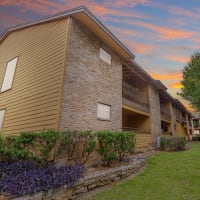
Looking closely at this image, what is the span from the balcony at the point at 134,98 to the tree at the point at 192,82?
29.6 ft

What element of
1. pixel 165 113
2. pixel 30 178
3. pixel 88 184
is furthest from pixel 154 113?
pixel 30 178

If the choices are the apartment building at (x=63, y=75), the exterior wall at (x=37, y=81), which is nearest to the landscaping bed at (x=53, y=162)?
the apartment building at (x=63, y=75)

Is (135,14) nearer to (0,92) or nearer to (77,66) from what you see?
(77,66)

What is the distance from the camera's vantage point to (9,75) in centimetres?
1206

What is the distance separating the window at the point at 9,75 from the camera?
11.7 metres

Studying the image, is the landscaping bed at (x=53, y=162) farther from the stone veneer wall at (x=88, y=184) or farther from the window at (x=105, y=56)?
the window at (x=105, y=56)

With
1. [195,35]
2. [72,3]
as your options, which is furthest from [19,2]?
[195,35]

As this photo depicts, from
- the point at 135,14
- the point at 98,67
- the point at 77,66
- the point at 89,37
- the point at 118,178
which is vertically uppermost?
the point at 135,14

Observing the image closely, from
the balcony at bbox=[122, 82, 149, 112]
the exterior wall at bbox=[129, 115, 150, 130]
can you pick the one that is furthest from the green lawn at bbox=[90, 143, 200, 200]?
the exterior wall at bbox=[129, 115, 150, 130]

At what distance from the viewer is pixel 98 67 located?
34.6ft

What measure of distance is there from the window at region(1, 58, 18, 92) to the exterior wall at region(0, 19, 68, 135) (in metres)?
0.43

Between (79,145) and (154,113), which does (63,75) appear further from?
(154,113)

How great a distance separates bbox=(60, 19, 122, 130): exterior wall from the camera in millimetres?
8047

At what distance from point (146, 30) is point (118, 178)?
1148 cm
